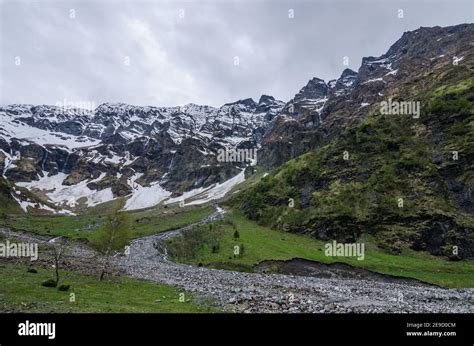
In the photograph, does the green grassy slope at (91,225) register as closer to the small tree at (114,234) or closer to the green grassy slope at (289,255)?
the green grassy slope at (289,255)

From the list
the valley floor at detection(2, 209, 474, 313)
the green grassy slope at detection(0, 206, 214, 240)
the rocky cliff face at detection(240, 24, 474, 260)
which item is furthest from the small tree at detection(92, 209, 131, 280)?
the green grassy slope at detection(0, 206, 214, 240)

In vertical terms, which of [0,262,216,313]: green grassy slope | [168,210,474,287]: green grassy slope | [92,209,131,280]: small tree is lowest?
[168,210,474,287]: green grassy slope

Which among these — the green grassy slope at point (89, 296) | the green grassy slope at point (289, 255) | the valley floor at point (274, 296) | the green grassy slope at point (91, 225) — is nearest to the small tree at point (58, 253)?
the green grassy slope at point (89, 296)

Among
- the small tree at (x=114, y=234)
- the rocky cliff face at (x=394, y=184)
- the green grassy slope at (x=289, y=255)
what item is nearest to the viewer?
the small tree at (x=114, y=234)

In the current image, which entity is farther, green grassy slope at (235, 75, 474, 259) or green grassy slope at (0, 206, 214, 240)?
green grassy slope at (0, 206, 214, 240)

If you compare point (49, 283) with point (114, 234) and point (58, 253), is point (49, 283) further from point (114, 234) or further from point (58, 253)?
point (58, 253)

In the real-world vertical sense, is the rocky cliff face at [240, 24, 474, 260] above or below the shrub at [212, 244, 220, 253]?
above

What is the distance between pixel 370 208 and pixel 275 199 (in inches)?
1431

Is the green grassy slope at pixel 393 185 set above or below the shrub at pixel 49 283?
above

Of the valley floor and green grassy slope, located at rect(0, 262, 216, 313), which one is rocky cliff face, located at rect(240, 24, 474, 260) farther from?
green grassy slope, located at rect(0, 262, 216, 313)

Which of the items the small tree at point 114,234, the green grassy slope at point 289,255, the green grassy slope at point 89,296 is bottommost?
the green grassy slope at point 289,255

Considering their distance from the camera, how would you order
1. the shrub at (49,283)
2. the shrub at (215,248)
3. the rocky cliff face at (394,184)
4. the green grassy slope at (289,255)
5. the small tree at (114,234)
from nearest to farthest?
the shrub at (49,283) < the small tree at (114,234) < the green grassy slope at (289,255) < the shrub at (215,248) < the rocky cliff face at (394,184)

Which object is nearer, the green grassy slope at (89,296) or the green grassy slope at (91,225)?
the green grassy slope at (89,296)

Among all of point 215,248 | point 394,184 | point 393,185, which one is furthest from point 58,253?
point 394,184
